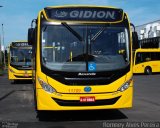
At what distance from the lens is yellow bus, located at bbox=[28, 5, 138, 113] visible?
10.9 meters

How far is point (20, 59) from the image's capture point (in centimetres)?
2795

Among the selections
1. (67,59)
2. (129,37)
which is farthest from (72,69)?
(129,37)

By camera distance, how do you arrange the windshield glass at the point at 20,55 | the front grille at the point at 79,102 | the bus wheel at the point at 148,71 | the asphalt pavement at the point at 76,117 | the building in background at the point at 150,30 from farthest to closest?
1. the building in background at the point at 150,30
2. the bus wheel at the point at 148,71
3. the windshield glass at the point at 20,55
4. the front grille at the point at 79,102
5. the asphalt pavement at the point at 76,117

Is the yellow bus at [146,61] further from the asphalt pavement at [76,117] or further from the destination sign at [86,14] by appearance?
the destination sign at [86,14]

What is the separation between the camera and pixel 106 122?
35.9 feet

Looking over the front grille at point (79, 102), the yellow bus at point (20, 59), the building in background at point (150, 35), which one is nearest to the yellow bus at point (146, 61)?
the building in background at point (150, 35)

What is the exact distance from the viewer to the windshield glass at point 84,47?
11.2 metres

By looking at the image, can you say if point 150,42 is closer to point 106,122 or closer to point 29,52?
point 29,52

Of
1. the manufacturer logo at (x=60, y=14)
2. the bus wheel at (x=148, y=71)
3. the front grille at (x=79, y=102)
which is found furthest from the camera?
the bus wheel at (x=148, y=71)

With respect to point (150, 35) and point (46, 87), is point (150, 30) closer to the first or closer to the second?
point (150, 35)

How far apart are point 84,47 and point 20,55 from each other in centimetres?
1712

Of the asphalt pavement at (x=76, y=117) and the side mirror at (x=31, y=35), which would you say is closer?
the asphalt pavement at (x=76, y=117)

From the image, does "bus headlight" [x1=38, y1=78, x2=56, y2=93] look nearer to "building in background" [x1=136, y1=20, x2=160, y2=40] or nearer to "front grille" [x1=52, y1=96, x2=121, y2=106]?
"front grille" [x1=52, y1=96, x2=121, y2=106]

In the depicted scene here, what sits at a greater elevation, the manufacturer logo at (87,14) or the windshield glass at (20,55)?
the manufacturer logo at (87,14)
